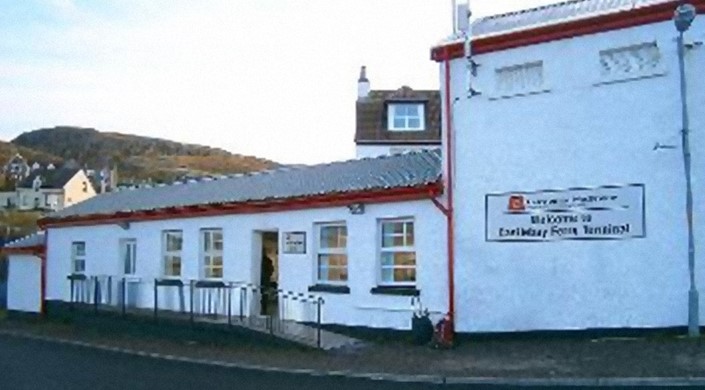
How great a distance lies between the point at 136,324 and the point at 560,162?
11.7 meters

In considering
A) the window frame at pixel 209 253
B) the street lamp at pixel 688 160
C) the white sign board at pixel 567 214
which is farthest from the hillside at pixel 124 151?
the street lamp at pixel 688 160

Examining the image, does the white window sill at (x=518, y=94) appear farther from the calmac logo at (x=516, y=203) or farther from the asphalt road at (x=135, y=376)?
the asphalt road at (x=135, y=376)

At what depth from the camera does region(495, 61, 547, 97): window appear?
1592 cm

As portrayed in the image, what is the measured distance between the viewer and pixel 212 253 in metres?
21.9

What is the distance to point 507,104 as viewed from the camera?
16.2m

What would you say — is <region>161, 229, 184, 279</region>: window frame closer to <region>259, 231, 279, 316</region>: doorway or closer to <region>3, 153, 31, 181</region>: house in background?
<region>259, 231, 279, 316</region>: doorway

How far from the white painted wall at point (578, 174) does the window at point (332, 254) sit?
3.19m

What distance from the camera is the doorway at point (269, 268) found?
67.6 ft

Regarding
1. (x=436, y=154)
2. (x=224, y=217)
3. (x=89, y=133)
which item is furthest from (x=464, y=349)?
(x=89, y=133)

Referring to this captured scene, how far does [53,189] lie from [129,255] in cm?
8335

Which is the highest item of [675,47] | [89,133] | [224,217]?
[89,133]

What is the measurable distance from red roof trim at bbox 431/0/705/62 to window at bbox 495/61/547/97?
43cm

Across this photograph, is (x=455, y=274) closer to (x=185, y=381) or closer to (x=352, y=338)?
(x=352, y=338)

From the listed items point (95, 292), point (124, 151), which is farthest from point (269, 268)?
point (124, 151)
